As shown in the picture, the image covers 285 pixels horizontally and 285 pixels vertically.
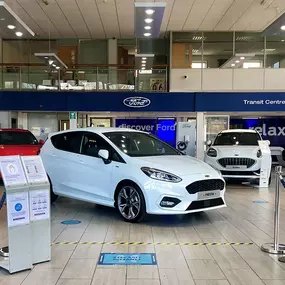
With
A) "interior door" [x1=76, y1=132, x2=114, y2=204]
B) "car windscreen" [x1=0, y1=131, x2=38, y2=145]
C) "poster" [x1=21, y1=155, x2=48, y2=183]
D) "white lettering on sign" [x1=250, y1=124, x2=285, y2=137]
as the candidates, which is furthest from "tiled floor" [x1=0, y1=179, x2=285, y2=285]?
"white lettering on sign" [x1=250, y1=124, x2=285, y2=137]

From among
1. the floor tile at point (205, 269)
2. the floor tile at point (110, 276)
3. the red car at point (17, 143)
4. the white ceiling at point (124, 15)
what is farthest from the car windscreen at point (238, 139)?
the floor tile at point (110, 276)

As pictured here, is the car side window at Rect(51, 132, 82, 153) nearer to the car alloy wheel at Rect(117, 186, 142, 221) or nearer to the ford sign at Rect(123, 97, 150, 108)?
the car alloy wheel at Rect(117, 186, 142, 221)

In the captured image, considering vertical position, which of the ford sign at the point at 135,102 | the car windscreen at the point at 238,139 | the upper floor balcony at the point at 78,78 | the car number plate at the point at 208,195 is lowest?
the car number plate at the point at 208,195

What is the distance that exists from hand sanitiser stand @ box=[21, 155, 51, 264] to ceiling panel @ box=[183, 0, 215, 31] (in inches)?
448

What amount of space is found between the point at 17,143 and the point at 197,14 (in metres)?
9.29

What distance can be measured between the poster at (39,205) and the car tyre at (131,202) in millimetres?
1983

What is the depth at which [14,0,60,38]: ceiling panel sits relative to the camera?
13.5m

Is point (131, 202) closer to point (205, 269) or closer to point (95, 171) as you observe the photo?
point (95, 171)

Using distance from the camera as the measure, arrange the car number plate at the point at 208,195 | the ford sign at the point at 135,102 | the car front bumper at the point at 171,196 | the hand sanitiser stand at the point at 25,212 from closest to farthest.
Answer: the hand sanitiser stand at the point at 25,212
the car front bumper at the point at 171,196
the car number plate at the point at 208,195
the ford sign at the point at 135,102

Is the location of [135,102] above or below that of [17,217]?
above

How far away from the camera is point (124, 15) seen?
14.8m

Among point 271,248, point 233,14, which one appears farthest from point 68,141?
point 233,14

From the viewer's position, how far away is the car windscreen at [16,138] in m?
10.5

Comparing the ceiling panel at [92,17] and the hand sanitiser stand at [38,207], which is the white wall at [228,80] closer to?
the ceiling panel at [92,17]
